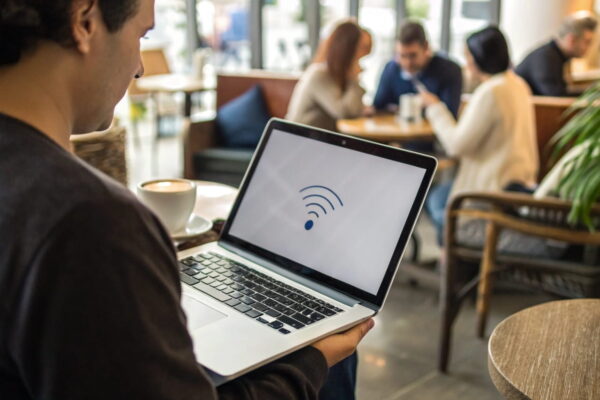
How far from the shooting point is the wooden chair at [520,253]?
2.33 metres

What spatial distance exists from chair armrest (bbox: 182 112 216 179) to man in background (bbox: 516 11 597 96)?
2.15 m

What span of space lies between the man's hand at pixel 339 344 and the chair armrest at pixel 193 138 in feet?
11.3

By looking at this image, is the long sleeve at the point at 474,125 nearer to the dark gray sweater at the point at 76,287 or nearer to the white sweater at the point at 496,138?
the white sweater at the point at 496,138

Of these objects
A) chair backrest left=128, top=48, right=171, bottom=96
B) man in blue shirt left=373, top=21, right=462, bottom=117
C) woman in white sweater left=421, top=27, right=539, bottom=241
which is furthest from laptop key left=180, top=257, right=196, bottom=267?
chair backrest left=128, top=48, right=171, bottom=96

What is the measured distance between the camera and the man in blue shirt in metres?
3.96

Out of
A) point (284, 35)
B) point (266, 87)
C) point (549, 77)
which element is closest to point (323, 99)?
point (266, 87)

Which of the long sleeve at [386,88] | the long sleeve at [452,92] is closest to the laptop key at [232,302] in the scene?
the long sleeve at [452,92]

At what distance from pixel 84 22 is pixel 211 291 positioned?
0.51 m

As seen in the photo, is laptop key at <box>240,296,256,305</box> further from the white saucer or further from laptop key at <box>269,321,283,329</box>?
the white saucer

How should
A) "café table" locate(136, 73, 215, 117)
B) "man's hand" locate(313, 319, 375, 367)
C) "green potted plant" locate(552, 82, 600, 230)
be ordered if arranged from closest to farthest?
"man's hand" locate(313, 319, 375, 367) → "green potted plant" locate(552, 82, 600, 230) → "café table" locate(136, 73, 215, 117)

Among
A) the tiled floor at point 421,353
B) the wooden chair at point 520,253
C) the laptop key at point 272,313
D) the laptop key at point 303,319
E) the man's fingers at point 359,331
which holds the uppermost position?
the laptop key at point 272,313

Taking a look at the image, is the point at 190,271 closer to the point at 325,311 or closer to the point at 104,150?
the point at 325,311

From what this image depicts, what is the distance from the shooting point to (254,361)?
88 cm

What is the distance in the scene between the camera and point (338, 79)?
152 inches
